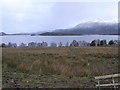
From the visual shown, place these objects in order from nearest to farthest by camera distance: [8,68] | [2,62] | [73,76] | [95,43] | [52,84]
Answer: [52,84]
[73,76]
[8,68]
[2,62]
[95,43]

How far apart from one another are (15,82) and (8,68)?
328 centimetres

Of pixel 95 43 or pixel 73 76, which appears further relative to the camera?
pixel 95 43

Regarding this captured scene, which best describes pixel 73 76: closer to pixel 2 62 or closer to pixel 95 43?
pixel 2 62

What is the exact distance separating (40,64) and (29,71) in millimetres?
1127

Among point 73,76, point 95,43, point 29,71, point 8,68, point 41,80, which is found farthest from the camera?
point 95,43

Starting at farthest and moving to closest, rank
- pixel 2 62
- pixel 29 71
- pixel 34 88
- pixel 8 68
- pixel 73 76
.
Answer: pixel 2 62 → pixel 8 68 → pixel 29 71 → pixel 73 76 → pixel 34 88

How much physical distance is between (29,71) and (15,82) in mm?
2416

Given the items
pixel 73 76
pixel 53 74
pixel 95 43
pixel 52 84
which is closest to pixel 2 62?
pixel 53 74

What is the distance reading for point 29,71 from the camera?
10.9m

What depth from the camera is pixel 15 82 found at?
850 cm

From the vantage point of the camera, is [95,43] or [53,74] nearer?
[53,74]

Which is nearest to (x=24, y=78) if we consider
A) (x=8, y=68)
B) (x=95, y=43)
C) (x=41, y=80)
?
(x=41, y=80)

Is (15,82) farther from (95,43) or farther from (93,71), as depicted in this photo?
(95,43)

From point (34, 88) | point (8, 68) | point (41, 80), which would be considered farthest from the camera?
point (8, 68)
